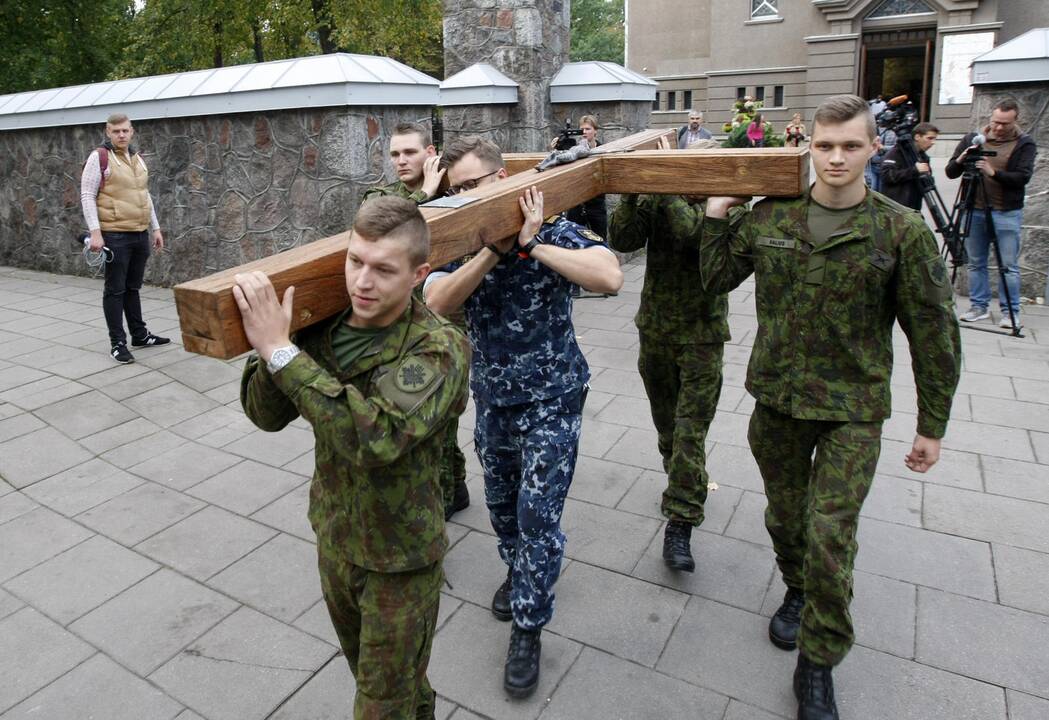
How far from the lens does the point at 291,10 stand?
65.0 feet

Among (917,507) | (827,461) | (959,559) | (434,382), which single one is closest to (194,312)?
(434,382)

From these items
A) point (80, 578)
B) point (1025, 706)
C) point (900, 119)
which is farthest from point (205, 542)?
point (900, 119)

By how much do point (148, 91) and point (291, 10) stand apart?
1233 cm

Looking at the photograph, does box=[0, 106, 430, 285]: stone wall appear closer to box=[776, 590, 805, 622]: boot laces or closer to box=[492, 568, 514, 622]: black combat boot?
box=[492, 568, 514, 622]: black combat boot

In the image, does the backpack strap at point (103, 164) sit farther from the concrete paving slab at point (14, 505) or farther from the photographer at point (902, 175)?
the photographer at point (902, 175)

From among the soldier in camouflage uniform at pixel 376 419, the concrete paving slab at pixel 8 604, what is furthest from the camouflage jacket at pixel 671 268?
the concrete paving slab at pixel 8 604

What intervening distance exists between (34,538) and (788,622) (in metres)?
3.64

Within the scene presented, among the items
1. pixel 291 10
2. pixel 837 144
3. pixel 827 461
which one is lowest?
pixel 827 461

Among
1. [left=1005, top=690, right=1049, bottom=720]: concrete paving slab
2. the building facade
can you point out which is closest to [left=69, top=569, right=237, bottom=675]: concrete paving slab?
[left=1005, top=690, right=1049, bottom=720]: concrete paving slab

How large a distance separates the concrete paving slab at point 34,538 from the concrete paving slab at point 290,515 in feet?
2.86

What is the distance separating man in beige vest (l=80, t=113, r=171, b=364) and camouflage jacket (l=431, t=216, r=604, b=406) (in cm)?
479

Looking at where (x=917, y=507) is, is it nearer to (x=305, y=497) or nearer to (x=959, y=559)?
(x=959, y=559)

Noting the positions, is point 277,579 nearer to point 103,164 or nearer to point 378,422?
point 378,422

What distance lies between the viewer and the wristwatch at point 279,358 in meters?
1.86
